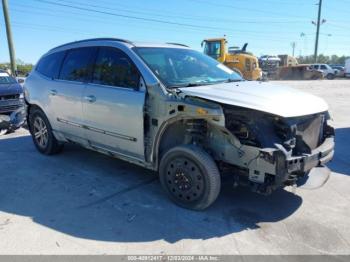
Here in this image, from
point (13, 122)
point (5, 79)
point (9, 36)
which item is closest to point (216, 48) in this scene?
point (9, 36)

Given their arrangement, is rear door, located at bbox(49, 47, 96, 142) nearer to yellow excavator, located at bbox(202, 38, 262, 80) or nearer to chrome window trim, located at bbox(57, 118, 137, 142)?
chrome window trim, located at bbox(57, 118, 137, 142)

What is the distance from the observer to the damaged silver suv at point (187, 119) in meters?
3.53

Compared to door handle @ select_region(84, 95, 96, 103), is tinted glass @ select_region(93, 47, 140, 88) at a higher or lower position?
higher

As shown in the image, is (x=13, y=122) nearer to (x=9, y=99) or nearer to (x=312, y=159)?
(x=9, y=99)

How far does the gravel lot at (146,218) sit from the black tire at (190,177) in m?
0.15

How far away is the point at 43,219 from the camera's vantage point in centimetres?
380

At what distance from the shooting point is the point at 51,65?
19.4ft

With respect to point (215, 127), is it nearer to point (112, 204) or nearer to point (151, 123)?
point (151, 123)

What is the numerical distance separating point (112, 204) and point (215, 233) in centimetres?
137

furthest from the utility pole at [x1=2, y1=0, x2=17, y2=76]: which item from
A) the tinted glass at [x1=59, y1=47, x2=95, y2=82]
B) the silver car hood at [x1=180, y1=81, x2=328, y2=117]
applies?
the silver car hood at [x1=180, y1=81, x2=328, y2=117]

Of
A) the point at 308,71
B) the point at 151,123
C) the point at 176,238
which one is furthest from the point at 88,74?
the point at 308,71

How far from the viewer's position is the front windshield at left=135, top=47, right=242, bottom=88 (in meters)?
4.28

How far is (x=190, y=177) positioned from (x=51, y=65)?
11.5 feet

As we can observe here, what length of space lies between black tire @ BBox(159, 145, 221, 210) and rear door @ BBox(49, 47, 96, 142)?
1813 mm
